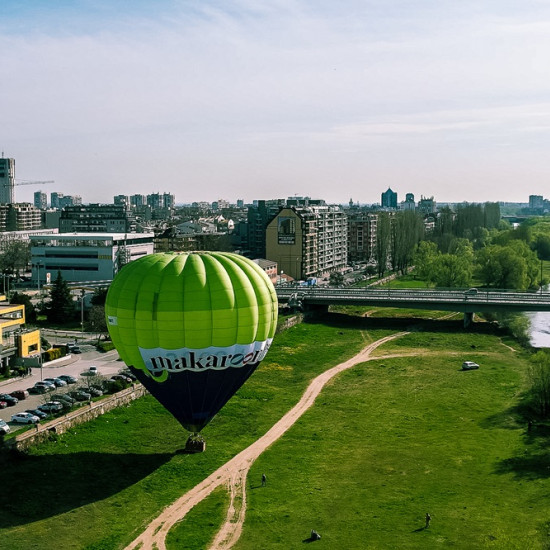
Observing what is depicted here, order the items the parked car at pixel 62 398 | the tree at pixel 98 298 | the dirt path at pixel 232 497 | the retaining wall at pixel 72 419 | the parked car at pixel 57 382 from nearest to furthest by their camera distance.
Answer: the dirt path at pixel 232 497, the retaining wall at pixel 72 419, the parked car at pixel 62 398, the parked car at pixel 57 382, the tree at pixel 98 298

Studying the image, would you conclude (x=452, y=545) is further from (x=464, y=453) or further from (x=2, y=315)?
(x=2, y=315)

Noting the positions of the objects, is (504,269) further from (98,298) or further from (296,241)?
(98,298)

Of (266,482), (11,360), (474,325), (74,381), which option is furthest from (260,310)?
(474,325)

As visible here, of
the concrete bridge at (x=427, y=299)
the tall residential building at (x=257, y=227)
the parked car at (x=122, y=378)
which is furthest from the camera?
the tall residential building at (x=257, y=227)

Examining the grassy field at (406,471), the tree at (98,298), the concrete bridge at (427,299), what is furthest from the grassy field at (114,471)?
the tree at (98,298)

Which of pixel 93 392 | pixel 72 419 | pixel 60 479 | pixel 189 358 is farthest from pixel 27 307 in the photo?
pixel 189 358

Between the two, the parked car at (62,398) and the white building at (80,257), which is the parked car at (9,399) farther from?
the white building at (80,257)
